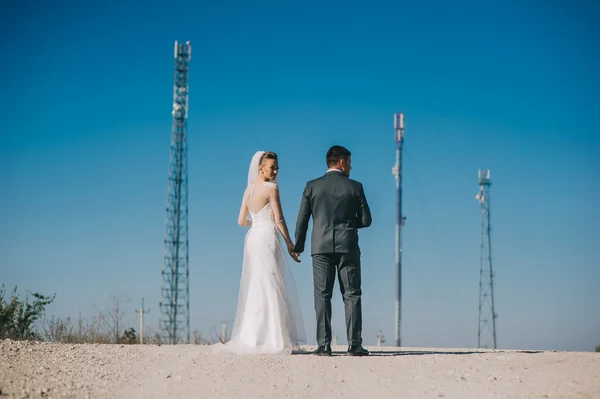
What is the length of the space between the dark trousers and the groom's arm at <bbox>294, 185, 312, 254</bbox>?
0.38 metres

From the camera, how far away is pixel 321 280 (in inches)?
441

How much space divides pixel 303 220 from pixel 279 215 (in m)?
0.70

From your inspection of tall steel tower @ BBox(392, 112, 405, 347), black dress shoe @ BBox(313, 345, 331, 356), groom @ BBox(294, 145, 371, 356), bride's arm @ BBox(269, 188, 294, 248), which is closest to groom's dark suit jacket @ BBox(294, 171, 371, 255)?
groom @ BBox(294, 145, 371, 356)

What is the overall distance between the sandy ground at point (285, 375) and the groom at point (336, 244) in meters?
0.51

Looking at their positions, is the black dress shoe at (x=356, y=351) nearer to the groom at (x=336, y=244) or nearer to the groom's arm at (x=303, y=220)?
the groom at (x=336, y=244)

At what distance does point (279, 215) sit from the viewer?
472 inches

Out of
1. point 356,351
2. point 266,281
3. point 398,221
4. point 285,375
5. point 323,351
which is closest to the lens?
point 285,375

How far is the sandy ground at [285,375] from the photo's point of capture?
26.2 ft

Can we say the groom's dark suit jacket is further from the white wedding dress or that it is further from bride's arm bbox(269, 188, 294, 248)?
the white wedding dress

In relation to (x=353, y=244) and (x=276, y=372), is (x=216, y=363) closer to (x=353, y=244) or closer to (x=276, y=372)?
(x=276, y=372)

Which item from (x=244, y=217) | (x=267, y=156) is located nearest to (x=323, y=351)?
(x=244, y=217)

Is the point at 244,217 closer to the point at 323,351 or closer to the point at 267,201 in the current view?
the point at 267,201

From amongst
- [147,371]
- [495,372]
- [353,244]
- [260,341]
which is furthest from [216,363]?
[495,372]

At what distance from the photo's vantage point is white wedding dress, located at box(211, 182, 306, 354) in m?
11.5
